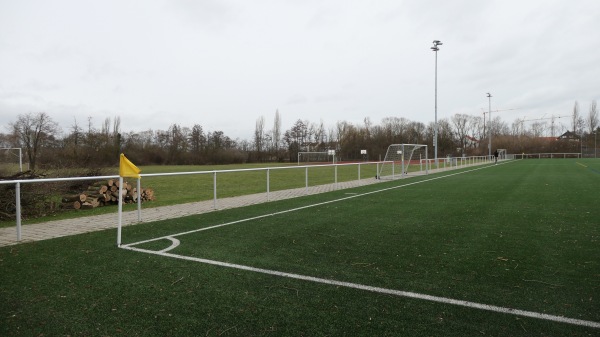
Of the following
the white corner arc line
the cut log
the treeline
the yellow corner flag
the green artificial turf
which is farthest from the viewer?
the treeline

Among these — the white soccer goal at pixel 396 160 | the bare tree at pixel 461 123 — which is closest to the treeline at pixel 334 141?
the bare tree at pixel 461 123

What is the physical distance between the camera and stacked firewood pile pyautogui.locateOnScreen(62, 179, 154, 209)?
10.3m

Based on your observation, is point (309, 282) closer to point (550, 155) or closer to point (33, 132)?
point (33, 132)

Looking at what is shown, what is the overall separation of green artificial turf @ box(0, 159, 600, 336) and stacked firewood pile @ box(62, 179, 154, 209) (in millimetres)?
4385

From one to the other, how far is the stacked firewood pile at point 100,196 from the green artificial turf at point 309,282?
438 centimetres

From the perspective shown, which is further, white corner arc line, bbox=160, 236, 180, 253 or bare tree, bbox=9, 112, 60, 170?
bare tree, bbox=9, 112, 60, 170

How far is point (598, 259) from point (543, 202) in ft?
20.2

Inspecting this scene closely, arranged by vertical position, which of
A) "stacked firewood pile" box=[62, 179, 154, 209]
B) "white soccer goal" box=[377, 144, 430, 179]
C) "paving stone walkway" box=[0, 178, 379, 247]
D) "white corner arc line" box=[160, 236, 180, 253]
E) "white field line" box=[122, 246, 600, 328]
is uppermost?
"white soccer goal" box=[377, 144, 430, 179]

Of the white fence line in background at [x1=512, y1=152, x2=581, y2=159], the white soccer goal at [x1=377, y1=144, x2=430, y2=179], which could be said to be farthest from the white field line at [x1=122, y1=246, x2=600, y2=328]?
the white fence line in background at [x1=512, y1=152, x2=581, y2=159]

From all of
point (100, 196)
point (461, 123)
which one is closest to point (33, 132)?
point (100, 196)

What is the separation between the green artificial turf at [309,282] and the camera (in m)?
2.86

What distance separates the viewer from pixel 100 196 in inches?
428

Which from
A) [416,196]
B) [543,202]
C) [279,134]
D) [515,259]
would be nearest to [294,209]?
[416,196]

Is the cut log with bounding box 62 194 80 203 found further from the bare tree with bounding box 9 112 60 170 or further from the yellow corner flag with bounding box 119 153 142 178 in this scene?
the bare tree with bounding box 9 112 60 170
